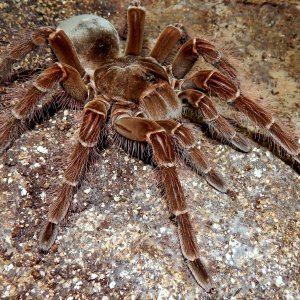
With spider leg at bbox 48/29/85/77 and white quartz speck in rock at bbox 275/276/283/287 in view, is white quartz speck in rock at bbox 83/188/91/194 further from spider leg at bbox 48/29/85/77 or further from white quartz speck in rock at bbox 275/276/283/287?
white quartz speck in rock at bbox 275/276/283/287

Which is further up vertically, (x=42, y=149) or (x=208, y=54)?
(x=208, y=54)

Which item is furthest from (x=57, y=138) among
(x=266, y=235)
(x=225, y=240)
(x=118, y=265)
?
(x=266, y=235)

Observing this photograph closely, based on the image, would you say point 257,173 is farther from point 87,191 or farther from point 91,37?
point 91,37

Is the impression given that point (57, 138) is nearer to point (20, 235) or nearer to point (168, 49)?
point (20, 235)

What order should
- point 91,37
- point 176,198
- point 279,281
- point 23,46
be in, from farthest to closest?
point 91,37
point 23,46
point 279,281
point 176,198

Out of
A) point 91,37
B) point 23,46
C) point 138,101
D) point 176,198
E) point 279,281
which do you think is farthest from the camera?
point 91,37

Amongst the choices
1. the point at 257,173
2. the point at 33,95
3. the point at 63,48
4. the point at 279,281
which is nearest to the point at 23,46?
the point at 63,48

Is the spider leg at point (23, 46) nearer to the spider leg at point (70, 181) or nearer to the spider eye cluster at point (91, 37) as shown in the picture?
the spider eye cluster at point (91, 37)
